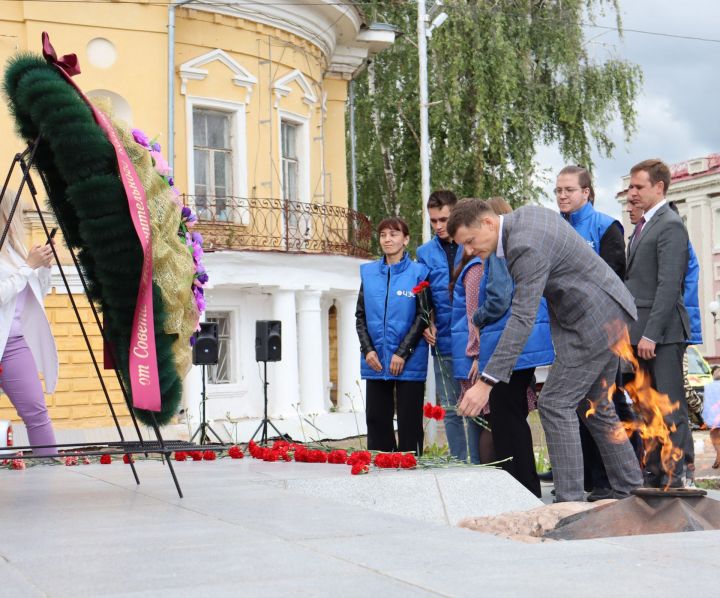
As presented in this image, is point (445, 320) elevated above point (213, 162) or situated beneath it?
situated beneath

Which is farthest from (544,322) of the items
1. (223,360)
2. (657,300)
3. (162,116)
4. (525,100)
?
(525,100)

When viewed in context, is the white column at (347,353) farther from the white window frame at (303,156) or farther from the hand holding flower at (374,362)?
the hand holding flower at (374,362)

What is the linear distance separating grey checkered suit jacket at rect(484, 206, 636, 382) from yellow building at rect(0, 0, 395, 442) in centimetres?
1507

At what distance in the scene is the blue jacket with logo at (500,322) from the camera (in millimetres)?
7191

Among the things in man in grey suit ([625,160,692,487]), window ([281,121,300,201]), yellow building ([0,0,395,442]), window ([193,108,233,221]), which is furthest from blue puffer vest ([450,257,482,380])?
window ([281,121,300,201])

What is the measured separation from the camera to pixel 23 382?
24.7 ft

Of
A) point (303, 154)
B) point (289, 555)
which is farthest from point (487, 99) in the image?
point (289, 555)

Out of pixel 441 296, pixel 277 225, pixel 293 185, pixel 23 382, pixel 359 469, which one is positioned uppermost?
pixel 293 185

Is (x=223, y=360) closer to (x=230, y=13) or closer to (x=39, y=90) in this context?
Result: (x=230, y=13)

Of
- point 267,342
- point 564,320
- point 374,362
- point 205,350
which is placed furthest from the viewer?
→ point 267,342

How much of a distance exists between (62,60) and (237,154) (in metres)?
17.5

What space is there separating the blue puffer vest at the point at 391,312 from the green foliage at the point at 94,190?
2352mm

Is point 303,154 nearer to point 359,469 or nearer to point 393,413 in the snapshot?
point 393,413

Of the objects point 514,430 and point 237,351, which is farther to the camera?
point 237,351
